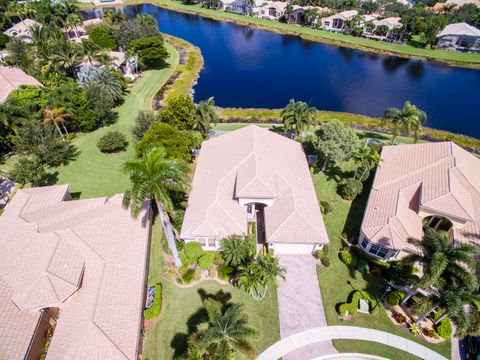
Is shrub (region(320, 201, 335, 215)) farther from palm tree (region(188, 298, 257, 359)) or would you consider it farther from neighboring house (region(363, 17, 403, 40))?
neighboring house (region(363, 17, 403, 40))

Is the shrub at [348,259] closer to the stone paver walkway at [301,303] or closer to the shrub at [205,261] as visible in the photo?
the stone paver walkway at [301,303]

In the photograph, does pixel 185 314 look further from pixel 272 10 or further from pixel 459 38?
pixel 272 10

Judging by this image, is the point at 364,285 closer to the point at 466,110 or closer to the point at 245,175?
the point at 245,175

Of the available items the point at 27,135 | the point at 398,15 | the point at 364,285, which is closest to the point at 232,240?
the point at 364,285

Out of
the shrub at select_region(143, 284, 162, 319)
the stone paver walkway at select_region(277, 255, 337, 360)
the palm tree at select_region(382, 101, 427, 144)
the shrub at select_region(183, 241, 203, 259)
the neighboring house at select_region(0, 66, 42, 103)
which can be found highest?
the neighboring house at select_region(0, 66, 42, 103)

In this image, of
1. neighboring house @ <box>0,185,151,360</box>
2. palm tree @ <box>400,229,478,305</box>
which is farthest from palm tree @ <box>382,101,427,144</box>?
neighboring house @ <box>0,185,151,360</box>

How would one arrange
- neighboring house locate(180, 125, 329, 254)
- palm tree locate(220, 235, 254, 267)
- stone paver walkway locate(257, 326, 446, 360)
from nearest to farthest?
stone paver walkway locate(257, 326, 446, 360)
palm tree locate(220, 235, 254, 267)
neighboring house locate(180, 125, 329, 254)

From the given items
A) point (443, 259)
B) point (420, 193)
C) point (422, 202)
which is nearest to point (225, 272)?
point (443, 259)
